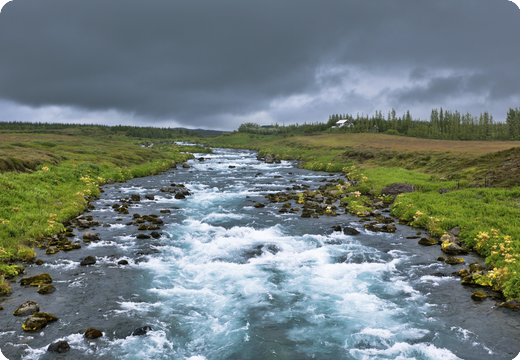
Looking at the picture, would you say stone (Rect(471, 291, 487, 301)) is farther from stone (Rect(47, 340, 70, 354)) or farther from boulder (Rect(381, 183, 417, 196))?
boulder (Rect(381, 183, 417, 196))

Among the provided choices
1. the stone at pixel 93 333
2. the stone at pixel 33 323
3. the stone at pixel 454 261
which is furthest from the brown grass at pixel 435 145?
the stone at pixel 33 323

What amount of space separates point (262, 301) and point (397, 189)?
23.5m

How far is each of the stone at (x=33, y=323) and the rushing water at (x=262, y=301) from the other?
11.0 inches

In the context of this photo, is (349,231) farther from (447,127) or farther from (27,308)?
(447,127)

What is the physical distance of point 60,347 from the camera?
32.0 ft

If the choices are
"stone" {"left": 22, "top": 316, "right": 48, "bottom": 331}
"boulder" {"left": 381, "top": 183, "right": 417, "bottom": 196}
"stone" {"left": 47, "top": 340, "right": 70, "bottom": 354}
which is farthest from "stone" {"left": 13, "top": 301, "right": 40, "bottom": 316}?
"boulder" {"left": 381, "top": 183, "right": 417, "bottom": 196}

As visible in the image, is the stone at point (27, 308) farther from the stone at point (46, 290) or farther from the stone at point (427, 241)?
the stone at point (427, 241)

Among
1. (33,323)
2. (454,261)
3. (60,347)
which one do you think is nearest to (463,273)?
(454,261)

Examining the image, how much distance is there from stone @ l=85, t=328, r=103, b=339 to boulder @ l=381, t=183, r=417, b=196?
94.8ft

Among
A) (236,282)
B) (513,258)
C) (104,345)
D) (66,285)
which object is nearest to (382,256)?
(513,258)

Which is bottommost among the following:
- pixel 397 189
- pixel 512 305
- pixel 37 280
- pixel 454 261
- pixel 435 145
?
pixel 512 305

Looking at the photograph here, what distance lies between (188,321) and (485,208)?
2114cm

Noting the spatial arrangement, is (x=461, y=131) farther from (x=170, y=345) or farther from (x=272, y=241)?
(x=170, y=345)

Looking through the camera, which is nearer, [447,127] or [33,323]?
[33,323]
